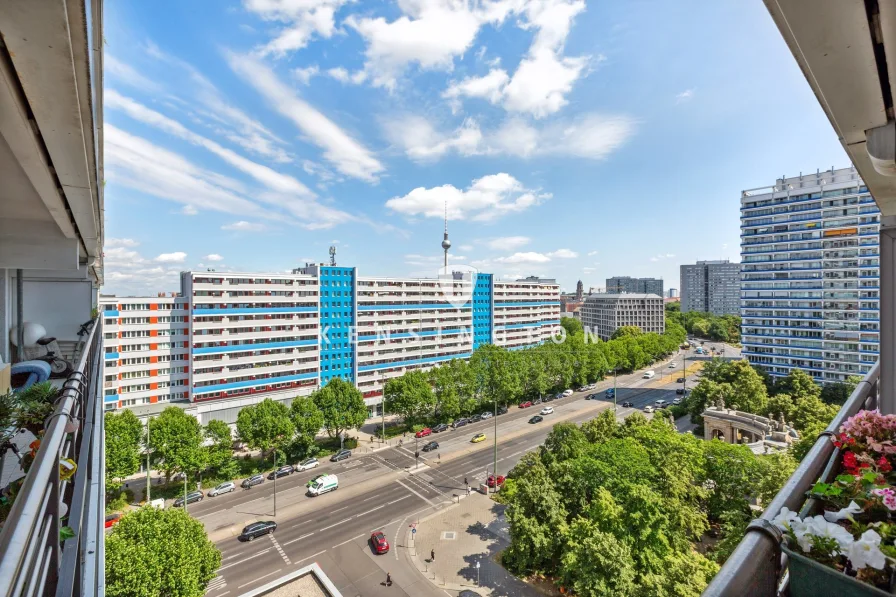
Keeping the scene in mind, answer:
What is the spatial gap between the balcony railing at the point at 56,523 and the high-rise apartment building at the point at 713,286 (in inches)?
4647

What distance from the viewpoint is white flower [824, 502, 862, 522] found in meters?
1.56

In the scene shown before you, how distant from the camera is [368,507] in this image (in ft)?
63.4

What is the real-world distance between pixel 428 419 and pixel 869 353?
36018mm

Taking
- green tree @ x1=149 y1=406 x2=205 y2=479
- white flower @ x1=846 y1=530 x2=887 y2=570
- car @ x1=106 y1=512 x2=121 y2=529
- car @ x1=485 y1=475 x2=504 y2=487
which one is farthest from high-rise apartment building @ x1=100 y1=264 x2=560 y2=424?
white flower @ x1=846 y1=530 x2=887 y2=570

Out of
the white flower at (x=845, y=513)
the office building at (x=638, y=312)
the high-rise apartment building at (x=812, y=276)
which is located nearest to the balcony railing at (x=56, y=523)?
the white flower at (x=845, y=513)

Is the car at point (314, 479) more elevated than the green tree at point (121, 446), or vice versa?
the green tree at point (121, 446)

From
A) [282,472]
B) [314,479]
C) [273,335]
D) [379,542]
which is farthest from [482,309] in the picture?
[379,542]

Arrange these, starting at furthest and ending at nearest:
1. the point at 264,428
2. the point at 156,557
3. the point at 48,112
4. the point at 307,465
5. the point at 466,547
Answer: the point at 307,465 → the point at 264,428 → the point at 466,547 → the point at 156,557 → the point at 48,112

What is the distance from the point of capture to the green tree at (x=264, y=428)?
904 inches

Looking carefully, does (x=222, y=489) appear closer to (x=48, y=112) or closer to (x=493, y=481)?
(x=493, y=481)

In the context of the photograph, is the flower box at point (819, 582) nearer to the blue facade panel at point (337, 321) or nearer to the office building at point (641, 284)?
the blue facade panel at point (337, 321)

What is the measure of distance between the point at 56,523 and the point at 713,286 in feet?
399

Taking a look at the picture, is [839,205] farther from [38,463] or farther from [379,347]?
[38,463]

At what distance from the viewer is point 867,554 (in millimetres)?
1204
